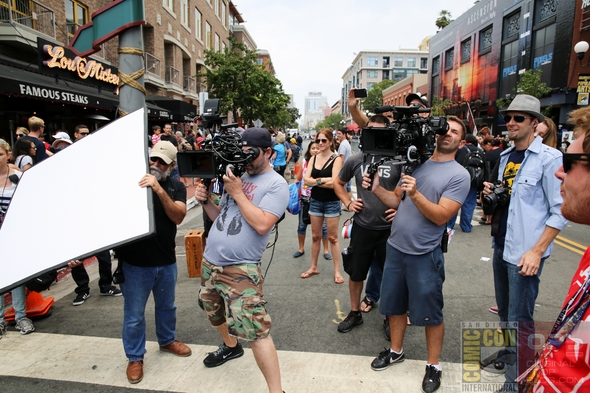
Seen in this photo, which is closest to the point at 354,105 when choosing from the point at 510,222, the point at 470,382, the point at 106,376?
the point at 510,222

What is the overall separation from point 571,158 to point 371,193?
2.27 meters

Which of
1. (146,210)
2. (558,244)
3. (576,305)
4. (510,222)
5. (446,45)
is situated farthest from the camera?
(446,45)

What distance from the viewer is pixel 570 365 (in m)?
1.11

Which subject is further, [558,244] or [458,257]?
[558,244]

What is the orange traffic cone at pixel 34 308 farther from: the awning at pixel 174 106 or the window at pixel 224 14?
the window at pixel 224 14

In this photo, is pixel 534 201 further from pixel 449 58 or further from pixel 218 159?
pixel 449 58

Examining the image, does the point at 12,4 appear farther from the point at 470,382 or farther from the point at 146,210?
the point at 470,382

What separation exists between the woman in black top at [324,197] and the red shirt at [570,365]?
11.9ft

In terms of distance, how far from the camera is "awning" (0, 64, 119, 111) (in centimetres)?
778

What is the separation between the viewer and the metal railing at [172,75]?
21469mm

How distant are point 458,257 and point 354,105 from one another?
3.67 meters

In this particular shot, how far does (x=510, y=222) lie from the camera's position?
2709 mm

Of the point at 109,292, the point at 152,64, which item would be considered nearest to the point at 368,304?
the point at 109,292

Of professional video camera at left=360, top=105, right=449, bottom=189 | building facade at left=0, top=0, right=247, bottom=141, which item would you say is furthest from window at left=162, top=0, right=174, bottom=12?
professional video camera at left=360, top=105, right=449, bottom=189
